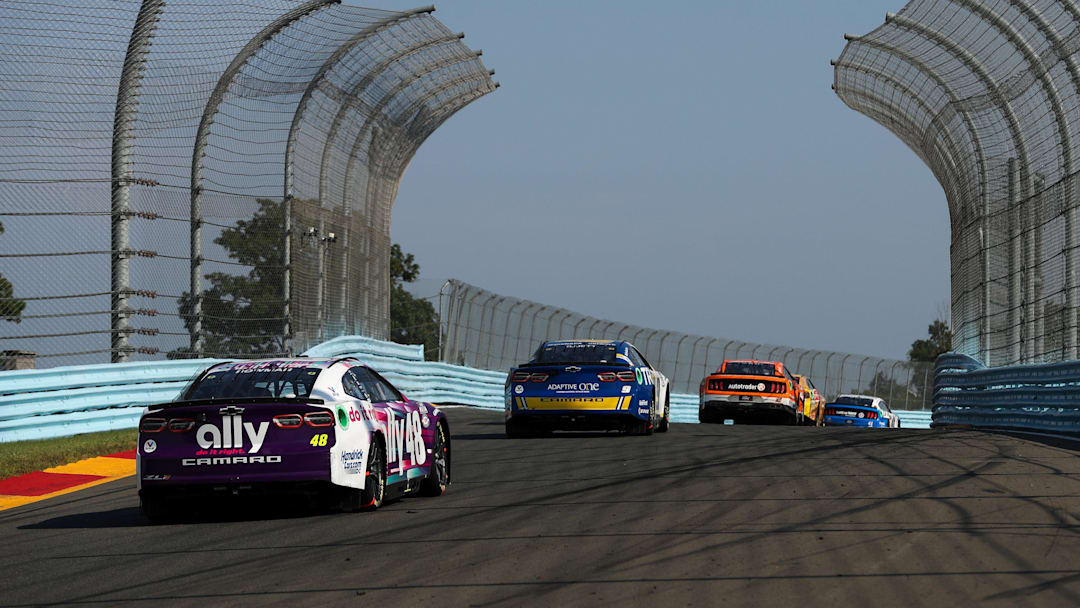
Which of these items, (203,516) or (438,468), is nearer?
(203,516)

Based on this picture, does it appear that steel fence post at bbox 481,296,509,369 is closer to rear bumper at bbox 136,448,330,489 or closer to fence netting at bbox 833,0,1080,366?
fence netting at bbox 833,0,1080,366

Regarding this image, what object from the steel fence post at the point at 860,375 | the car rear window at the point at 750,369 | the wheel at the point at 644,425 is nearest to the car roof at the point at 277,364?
the wheel at the point at 644,425

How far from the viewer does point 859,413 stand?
3053cm

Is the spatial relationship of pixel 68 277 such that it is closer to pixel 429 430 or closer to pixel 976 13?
pixel 429 430

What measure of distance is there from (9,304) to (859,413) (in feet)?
68.6

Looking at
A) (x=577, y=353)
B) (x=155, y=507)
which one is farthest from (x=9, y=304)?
(x=577, y=353)

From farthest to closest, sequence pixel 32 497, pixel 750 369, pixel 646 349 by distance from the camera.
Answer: pixel 646 349, pixel 750 369, pixel 32 497

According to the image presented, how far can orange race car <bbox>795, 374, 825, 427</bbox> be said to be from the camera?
25219 mm

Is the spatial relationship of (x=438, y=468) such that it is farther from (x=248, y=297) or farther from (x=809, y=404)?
(x=809, y=404)

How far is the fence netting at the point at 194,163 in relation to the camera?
15.2 m

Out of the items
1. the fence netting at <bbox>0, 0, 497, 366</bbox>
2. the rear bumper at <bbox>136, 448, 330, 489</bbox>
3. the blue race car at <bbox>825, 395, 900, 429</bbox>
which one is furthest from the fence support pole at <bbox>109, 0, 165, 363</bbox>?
the blue race car at <bbox>825, 395, 900, 429</bbox>

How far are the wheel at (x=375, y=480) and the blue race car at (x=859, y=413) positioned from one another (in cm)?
2241

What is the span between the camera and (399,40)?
2136 cm

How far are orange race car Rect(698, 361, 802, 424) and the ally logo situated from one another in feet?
53.4
